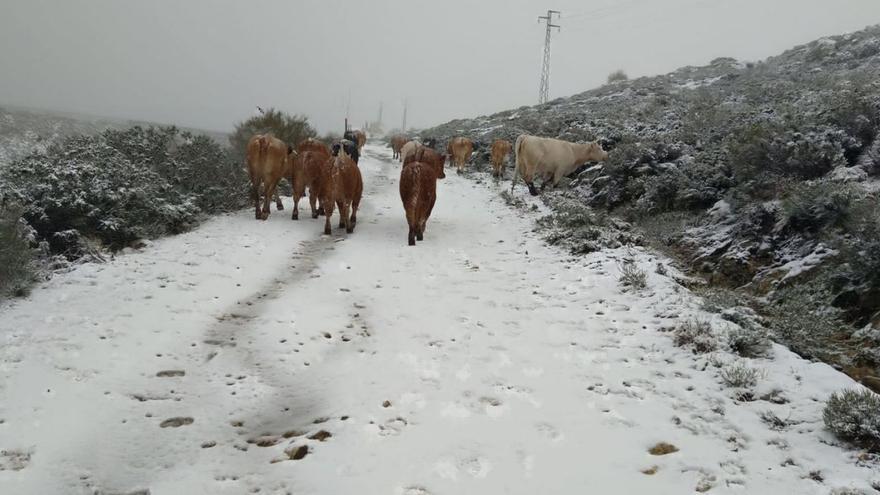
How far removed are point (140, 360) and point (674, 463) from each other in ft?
13.2

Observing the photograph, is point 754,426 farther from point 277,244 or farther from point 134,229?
point 134,229

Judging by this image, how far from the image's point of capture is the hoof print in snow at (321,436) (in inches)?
127

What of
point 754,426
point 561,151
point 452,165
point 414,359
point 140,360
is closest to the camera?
point 754,426

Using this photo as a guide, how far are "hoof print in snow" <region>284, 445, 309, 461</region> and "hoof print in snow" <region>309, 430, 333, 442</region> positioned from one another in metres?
0.10

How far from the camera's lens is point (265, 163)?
31.8ft

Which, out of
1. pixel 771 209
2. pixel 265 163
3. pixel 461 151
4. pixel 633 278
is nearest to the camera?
pixel 633 278

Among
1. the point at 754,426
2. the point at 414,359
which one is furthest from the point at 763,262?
the point at 414,359

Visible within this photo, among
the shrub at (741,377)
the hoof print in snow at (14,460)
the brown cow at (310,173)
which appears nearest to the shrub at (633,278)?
the shrub at (741,377)

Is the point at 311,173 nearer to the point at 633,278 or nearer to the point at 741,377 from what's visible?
the point at 633,278

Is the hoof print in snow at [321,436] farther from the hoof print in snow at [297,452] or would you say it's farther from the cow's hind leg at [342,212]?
the cow's hind leg at [342,212]

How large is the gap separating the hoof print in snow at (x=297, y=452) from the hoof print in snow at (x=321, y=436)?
10 centimetres

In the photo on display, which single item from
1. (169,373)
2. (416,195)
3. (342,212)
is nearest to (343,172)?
(342,212)

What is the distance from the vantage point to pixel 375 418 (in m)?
3.46

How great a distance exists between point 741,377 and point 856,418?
0.76 m
